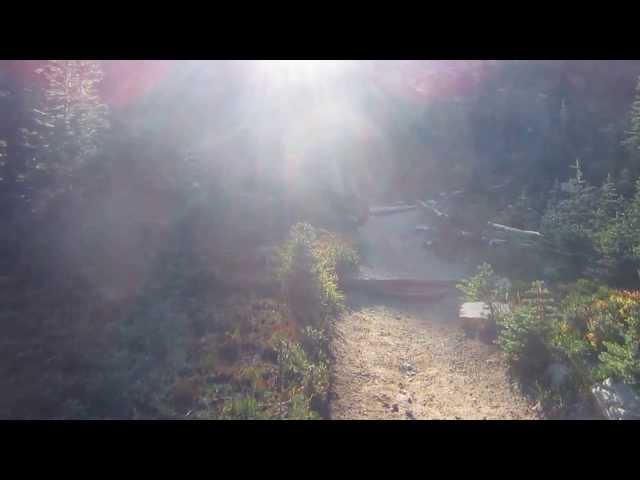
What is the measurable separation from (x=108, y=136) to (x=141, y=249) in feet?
25.8

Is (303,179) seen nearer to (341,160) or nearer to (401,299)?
(341,160)

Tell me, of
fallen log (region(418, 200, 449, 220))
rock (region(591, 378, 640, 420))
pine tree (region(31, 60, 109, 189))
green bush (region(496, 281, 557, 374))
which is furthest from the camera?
fallen log (region(418, 200, 449, 220))

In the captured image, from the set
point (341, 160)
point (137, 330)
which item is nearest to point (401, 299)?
point (137, 330)

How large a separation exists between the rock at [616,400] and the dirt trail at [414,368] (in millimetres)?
1214

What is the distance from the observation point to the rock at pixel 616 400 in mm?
6523

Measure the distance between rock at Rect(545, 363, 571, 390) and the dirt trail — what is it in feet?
2.02

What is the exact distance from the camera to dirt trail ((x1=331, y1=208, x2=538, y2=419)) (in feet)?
27.7

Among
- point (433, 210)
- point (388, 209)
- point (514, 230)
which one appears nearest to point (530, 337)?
point (514, 230)

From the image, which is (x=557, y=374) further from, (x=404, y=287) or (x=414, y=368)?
(x=404, y=287)

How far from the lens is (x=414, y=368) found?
10375 millimetres

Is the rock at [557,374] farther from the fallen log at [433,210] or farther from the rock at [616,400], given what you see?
the fallen log at [433,210]

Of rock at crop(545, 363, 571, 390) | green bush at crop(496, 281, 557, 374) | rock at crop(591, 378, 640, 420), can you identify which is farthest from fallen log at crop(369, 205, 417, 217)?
rock at crop(591, 378, 640, 420)

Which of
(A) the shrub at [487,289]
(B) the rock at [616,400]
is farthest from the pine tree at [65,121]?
(B) the rock at [616,400]

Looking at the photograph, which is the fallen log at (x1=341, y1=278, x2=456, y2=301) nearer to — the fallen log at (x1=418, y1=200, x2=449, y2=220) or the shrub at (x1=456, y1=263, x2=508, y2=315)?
the shrub at (x1=456, y1=263, x2=508, y2=315)
